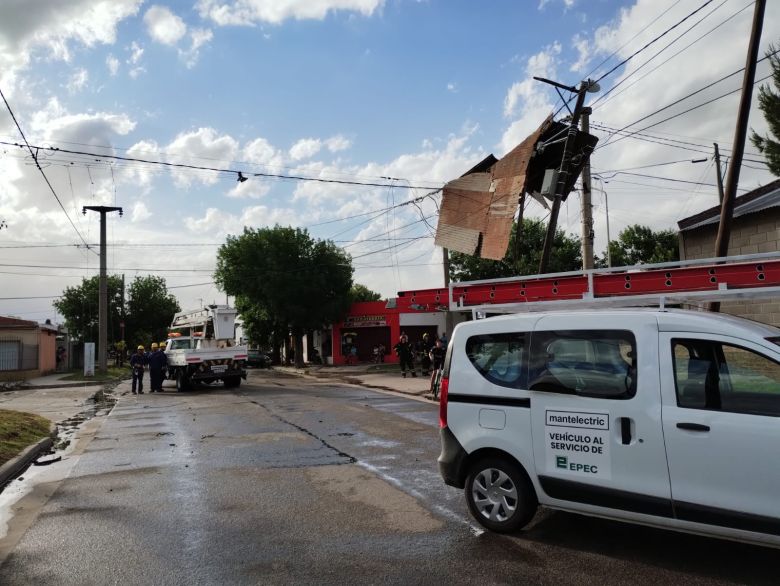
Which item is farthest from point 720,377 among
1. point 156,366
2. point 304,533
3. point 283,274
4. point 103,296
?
point 283,274

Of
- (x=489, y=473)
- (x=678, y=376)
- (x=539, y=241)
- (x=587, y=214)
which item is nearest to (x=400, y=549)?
(x=489, y=473)

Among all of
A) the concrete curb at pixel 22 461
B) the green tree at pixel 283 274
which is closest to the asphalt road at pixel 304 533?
the concrete curb at pixel 22 461

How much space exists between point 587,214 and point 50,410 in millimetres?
14862

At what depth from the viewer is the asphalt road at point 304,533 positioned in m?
4.27

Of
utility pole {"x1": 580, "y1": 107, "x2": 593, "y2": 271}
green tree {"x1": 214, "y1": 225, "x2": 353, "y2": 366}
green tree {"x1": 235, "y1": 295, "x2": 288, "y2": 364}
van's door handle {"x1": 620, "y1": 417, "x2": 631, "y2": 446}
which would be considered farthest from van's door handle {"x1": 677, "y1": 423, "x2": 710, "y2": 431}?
green tree {"x1": 235, "y1": 295, "x2": 288, "y2": 364}

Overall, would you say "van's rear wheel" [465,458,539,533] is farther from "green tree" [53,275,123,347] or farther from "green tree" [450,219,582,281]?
"green tree" [53,275,123,347]

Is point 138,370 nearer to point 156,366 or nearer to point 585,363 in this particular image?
point 156,366

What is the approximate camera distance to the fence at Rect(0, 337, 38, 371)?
92.4 feet

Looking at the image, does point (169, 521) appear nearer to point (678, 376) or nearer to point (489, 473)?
point (489, 473)

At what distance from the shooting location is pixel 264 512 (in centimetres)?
586

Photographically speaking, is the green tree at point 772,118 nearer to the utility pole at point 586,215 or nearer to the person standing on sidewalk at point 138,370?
the utility pole at point 586,215

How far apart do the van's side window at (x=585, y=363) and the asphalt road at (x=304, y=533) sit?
1.23m

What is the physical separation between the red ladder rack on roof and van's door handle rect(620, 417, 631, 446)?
1361mm

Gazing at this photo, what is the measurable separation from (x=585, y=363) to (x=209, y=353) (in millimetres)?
18775
